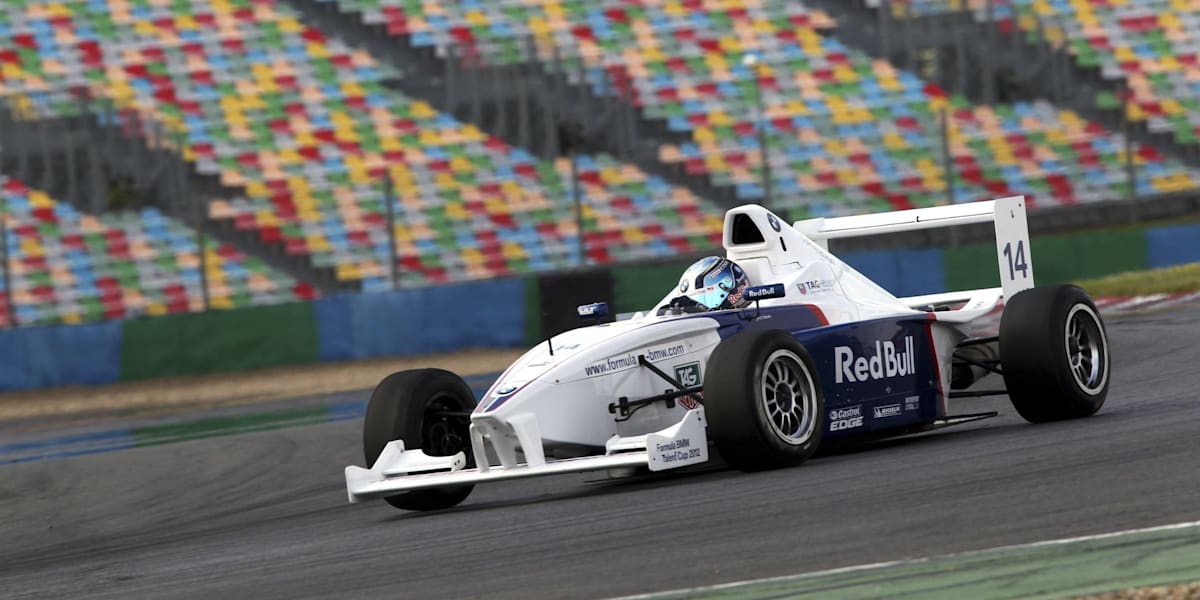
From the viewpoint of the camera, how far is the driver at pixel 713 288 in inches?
351

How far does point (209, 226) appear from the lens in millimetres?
21766

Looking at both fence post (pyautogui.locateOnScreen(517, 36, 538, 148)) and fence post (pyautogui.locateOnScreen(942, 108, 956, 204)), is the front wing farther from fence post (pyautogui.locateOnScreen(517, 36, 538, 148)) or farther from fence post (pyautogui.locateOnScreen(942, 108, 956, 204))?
fence post (pyautogui.locateOnScreen(517, 36, 538, 148))

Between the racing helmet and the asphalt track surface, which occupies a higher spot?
the racing helmet

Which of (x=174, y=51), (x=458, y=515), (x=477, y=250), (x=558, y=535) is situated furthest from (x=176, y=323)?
(x=558, y=535)

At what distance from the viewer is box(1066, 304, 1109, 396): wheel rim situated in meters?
9.21

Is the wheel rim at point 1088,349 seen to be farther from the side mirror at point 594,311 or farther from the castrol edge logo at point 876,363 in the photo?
the side mirror at point 594,311

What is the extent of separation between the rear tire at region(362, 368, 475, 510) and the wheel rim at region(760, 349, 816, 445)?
1527 millimetres

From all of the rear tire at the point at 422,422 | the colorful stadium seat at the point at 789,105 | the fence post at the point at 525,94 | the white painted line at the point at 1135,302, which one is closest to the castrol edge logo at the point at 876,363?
the rear tire at the point at 422,422

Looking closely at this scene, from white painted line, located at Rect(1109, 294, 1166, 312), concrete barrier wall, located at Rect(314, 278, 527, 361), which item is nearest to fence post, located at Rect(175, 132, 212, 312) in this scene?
concrete barrier wall, located at Rect(314, 278, 527, 361)

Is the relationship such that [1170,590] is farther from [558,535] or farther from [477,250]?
[477,250]

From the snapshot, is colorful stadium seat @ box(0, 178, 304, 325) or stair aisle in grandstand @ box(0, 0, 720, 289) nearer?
colorful stadium seat @ box(0, 178, 304, 325)

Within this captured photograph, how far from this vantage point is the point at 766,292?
8.58 m

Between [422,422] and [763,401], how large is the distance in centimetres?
172

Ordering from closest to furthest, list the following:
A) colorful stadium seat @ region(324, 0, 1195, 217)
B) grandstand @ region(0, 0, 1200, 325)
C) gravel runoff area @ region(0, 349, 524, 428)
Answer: gravel runoff area @ region(0, 349, 524, 428) → grandstand @ region(0, 0, 1200, 325) → colorful stadium seat @ region(324, 0, 1195, 217)
